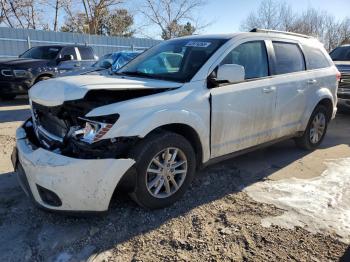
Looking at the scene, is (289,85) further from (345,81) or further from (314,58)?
(345,81)

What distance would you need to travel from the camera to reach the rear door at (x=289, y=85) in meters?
4.65

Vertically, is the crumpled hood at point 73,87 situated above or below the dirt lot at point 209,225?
above

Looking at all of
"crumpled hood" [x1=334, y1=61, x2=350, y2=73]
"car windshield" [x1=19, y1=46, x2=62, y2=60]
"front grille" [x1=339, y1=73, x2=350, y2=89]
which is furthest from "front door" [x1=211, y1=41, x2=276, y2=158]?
"car windshield" [x1=19, y1=46, x2=62, y2=60]

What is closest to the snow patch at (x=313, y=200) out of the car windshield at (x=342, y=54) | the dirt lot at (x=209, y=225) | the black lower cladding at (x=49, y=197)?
the dirt lot at (x=209, y=225)

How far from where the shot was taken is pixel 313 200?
12.9ft

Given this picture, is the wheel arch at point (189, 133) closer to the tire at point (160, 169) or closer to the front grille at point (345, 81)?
the tire at point (160, 169)

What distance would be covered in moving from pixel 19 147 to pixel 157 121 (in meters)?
1.36

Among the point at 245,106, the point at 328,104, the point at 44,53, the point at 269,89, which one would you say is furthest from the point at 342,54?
the point at 44,53

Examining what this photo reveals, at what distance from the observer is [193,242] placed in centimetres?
308

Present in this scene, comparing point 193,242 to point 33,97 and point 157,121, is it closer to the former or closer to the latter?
point 157,121

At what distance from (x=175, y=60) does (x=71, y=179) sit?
6.43ft

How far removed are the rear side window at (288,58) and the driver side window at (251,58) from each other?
0.27 m

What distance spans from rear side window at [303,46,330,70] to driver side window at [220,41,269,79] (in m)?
1.13

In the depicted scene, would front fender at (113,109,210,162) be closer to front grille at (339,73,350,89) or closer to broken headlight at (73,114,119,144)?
broken headlight at (73,114,119,144)
